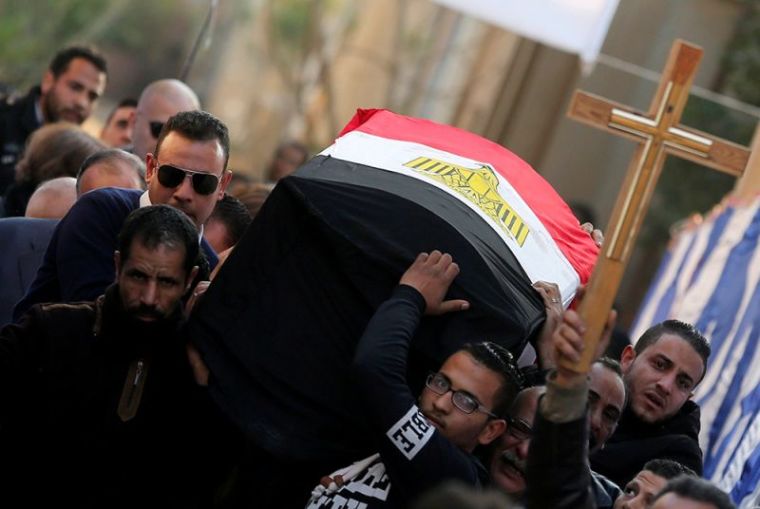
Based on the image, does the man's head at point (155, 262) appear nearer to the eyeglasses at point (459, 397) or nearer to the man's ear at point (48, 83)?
the eyeglasses at point (459, 397)

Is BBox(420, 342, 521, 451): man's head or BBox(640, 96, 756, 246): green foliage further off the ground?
BBox(420, 342, 521, 451): man's head

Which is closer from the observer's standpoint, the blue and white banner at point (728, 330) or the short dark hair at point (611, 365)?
the short dark hair at point (611, 365)

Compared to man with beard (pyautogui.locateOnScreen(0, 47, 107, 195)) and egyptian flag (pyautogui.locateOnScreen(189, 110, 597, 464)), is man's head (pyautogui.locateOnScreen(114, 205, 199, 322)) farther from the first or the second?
man with beard (pyautogui.locateOnScreen(0, 47, 107, 195))

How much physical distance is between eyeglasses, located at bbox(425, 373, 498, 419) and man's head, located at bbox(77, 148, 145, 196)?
1897 millimetres

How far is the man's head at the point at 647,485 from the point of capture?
14.7ft

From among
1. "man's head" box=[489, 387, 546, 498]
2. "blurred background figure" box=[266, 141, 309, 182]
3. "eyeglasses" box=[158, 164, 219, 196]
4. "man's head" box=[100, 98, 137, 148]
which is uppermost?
"eyeglasses" box=[158, 164, 219, 196]

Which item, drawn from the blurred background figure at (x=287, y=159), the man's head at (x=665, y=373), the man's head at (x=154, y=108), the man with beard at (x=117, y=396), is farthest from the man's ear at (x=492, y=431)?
the blurred background figure at (x=287, y=159)

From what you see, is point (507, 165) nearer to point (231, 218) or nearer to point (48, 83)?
point (231, 218)

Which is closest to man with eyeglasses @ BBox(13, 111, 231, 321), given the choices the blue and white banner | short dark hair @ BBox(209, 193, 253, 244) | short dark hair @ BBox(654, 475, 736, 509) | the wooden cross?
short dark hair @ BBox(209, 193, 253, 244)

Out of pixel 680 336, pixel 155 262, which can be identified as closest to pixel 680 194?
pixel 680 336

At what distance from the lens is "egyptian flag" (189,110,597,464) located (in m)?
4.59

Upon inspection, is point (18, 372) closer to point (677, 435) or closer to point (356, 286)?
point (356, 286)

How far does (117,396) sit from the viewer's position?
14.7 feet

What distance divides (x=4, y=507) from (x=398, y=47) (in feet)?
53.4
